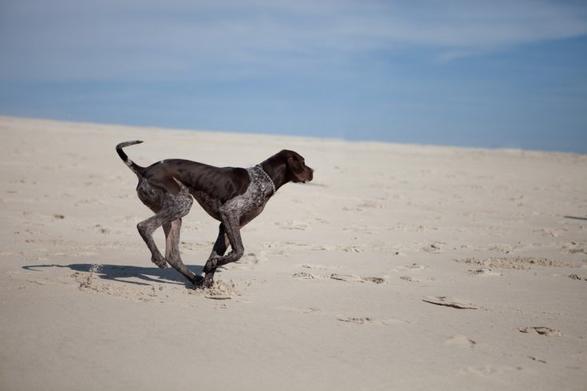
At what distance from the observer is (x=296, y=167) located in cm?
648

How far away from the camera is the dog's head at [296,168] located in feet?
21.3

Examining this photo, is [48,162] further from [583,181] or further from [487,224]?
[583,181]

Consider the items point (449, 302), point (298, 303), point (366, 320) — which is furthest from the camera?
point (449, 302)

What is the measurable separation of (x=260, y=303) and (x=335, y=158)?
79.9ft

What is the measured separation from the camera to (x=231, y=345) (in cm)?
449

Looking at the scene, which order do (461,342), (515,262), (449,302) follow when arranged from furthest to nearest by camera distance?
(515,262), (449,302), (461,342)

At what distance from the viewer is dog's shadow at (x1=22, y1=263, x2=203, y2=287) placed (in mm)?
6560

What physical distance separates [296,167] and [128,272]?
2.43 metres

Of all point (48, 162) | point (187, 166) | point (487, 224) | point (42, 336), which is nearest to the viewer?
point (42, 336)

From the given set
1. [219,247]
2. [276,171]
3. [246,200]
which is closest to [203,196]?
[246,200]

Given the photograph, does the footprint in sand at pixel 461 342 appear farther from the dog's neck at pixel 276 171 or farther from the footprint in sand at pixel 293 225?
the footprint in sand at pixel 293 225

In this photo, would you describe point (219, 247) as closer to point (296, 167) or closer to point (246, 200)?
Result: point (246, 200)

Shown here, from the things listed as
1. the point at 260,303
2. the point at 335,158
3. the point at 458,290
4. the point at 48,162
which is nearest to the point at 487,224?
the point at 458,290

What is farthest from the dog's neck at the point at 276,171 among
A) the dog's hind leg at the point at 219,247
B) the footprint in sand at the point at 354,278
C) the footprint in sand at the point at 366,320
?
the footprint in sand at the point at 366,320
